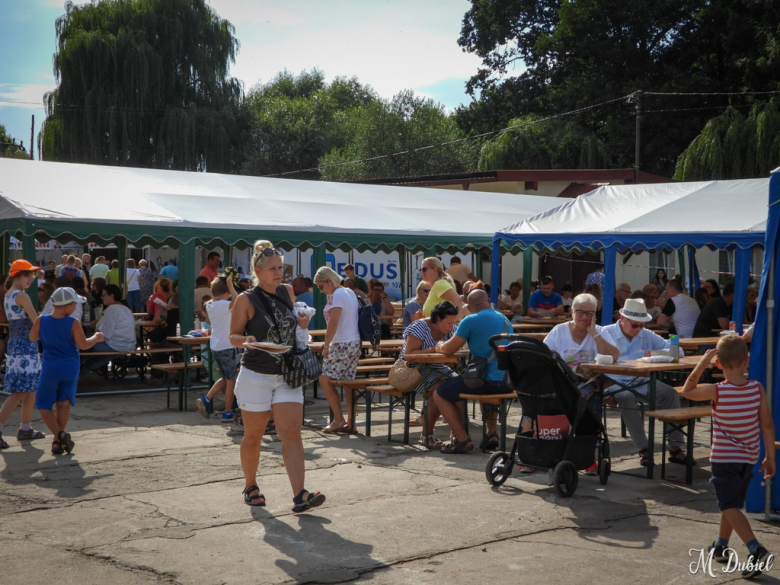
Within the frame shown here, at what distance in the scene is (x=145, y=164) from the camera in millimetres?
34625

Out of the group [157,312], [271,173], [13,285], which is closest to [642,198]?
[157,312]

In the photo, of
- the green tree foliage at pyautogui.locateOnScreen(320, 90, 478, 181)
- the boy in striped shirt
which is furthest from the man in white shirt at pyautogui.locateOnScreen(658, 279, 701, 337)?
the green tree foliage at pyautogui.locateOnScreen(320, 90, 478, 181)

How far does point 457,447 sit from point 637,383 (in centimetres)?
168

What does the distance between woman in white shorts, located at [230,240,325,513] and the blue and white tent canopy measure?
7.37 metres

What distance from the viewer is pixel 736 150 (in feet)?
84.0

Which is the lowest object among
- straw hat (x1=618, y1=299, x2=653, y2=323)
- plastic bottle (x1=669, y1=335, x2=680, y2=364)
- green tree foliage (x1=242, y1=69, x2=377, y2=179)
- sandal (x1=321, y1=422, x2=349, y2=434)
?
sandal (x1=321, y1=422, x2=349, y2=434)

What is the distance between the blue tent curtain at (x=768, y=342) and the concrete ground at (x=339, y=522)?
18cm

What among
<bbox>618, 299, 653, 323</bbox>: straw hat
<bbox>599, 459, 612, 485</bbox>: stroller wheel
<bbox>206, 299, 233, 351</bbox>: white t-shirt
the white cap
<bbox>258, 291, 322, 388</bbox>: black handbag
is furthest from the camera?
<bbox>206, 299, 233, 351</bbox>: white t-shirt

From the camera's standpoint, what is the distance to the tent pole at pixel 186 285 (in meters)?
12.6

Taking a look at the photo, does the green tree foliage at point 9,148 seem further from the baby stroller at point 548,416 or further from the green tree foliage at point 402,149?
the baby stroller at point 548,416

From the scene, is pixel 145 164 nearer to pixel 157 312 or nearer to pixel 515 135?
pixel 515 135

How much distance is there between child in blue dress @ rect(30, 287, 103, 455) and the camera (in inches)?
299

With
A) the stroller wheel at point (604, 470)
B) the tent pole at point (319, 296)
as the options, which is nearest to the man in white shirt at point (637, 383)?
the stroller wheel at point (604, 470)

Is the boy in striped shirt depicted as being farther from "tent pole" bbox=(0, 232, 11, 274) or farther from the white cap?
"tent pole" bbox=(0, 232, 11, 274)
